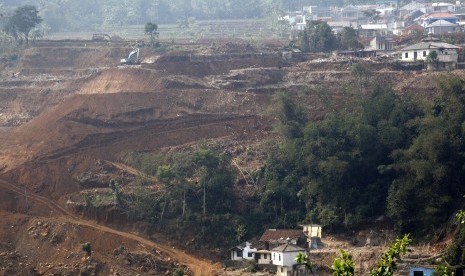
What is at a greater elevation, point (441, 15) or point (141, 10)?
point (141, 10)

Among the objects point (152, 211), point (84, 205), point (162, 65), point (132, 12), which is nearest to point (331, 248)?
point (152, 211)

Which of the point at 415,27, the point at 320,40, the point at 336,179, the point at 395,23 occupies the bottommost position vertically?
the point at 336,179

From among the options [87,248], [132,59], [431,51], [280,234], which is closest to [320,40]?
[431,51]

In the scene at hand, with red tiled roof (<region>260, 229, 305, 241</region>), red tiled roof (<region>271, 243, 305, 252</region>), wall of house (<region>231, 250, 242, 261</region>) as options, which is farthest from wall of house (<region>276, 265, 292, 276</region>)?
wall of house (<region>231, 250, 242, 261</region>)

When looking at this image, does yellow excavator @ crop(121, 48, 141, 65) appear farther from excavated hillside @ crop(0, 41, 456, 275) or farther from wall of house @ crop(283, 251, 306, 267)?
wall of house @ crop(283, 251, 306, 267)

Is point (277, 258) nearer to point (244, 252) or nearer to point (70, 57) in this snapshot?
point (244, 252)

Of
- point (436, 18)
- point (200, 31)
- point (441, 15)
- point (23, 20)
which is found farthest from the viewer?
point (200, 31)

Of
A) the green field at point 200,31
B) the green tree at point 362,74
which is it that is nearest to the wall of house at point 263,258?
the green tree at point 362,74
